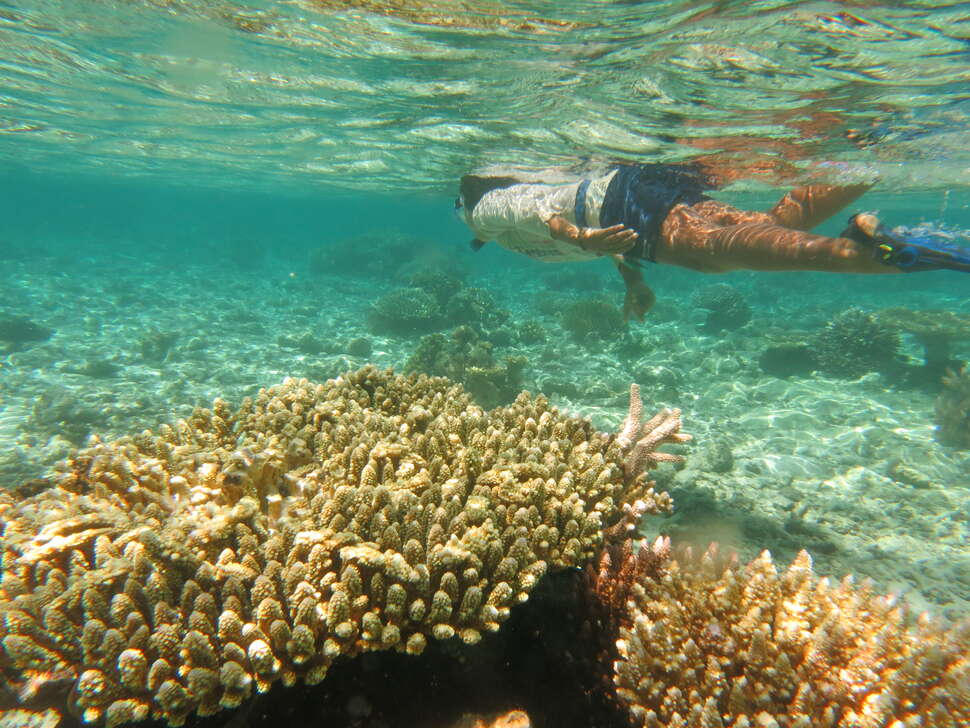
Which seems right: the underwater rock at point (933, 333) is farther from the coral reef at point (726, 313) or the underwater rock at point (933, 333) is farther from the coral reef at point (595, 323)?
the coral reef at point (595, 323)

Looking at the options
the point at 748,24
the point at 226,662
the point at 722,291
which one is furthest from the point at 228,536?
the point at 722,291

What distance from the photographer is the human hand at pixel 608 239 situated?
5.25 meters

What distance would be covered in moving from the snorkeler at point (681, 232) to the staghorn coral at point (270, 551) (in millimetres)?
2747

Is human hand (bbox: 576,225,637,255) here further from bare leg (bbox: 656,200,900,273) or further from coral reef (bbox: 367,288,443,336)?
coral reef (bbox: 367,288,443,336)

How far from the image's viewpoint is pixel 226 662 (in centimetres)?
219

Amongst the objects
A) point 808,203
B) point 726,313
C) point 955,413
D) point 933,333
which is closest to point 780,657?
point 808,203

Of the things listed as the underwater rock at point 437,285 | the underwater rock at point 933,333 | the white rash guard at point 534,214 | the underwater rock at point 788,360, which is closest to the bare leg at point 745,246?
the white rash guard at point 534,214

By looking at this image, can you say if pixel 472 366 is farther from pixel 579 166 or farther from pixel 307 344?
pixel 579 166

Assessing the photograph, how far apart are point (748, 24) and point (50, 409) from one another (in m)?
15.6

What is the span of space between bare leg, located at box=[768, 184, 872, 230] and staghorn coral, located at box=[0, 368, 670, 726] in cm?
486

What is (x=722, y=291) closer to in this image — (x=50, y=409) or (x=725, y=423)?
(x=725, y=423)

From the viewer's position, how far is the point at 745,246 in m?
4.80

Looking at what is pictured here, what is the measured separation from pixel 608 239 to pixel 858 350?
1328cm

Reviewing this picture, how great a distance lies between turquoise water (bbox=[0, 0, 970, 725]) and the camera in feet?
24.0
